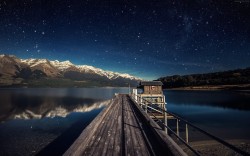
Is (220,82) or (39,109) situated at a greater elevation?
(220,82)

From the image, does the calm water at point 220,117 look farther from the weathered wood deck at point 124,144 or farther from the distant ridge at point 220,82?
the distant ridge at point 220,82

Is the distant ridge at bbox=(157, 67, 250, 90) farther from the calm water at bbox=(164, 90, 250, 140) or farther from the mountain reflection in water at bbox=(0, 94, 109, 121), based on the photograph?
the mountain reflection in water at bbox=(0, 94, 109, 121)

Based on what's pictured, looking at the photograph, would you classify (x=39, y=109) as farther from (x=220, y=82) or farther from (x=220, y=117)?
(x=220, y=82)

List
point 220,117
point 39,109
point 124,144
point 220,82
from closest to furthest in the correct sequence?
point 124,144, point 220,117, point 39,109, point 220,82

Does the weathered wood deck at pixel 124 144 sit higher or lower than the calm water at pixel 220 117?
higher

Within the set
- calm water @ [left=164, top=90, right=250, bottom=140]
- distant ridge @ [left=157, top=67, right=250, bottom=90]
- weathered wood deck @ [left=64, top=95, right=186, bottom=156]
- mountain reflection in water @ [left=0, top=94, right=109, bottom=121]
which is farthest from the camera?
distant ridge @ [left=157, top=67, right=250, bottom=90]

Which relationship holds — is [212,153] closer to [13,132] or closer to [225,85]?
[13,132]

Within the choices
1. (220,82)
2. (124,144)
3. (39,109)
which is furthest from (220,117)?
(220,82)

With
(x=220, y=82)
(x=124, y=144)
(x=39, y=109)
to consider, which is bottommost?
(x=39, y=109)

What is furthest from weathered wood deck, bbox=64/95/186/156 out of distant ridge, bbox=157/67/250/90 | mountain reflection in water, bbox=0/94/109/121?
distant ridge, bbox=157/67/250/90

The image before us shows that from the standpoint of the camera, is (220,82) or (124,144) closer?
(124,144)

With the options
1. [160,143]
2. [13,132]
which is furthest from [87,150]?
[13,132]

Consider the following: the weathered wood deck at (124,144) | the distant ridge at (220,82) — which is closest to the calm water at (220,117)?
the weathered wood deck at (124,144)

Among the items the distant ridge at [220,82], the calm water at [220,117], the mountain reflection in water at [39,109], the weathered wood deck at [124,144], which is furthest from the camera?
the distant ridge at [220,82]
